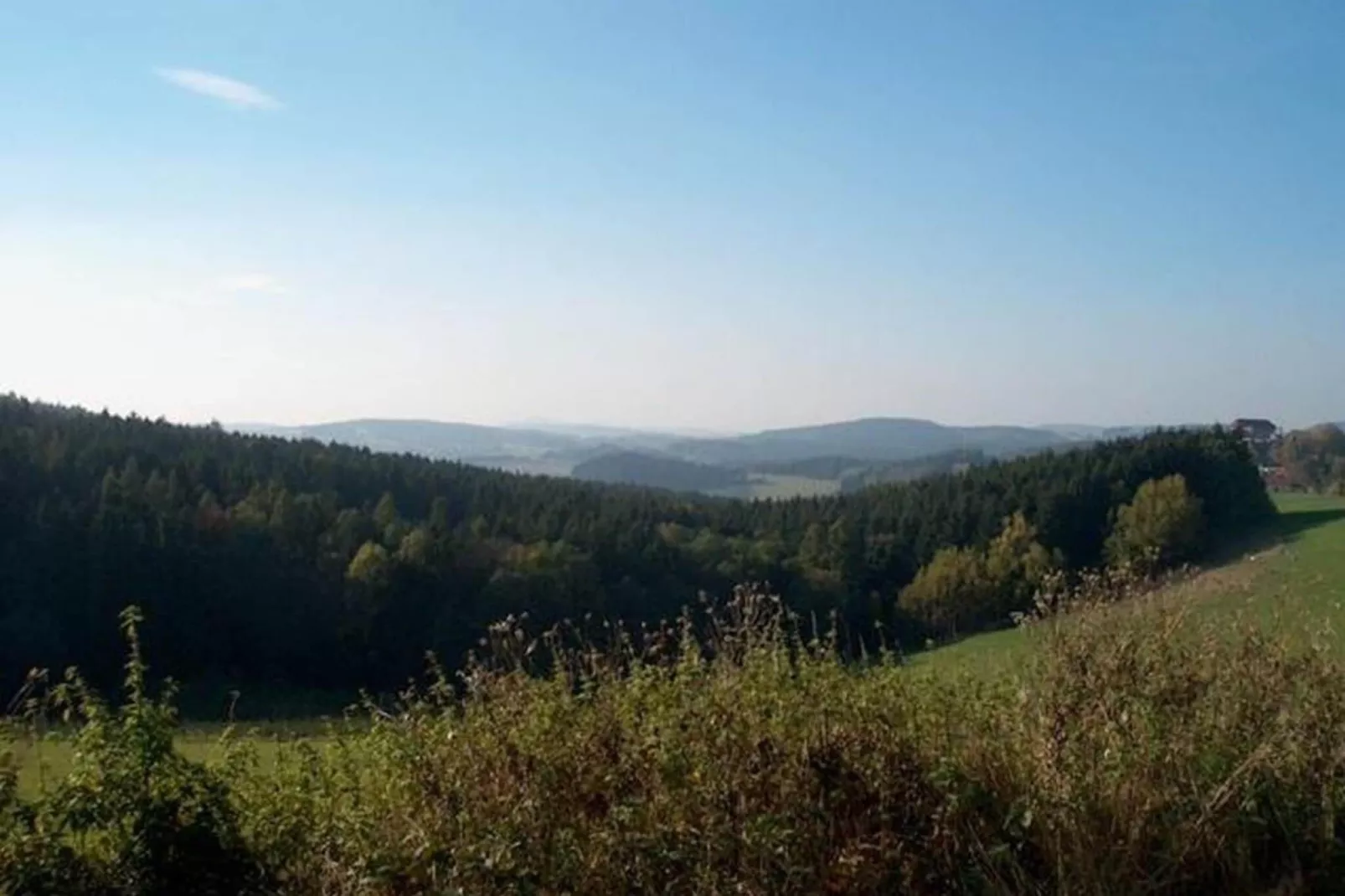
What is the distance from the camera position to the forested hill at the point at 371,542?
46.4 metres

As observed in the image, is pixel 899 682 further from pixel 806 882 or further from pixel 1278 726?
pixel 1278 726

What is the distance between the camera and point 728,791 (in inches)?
153

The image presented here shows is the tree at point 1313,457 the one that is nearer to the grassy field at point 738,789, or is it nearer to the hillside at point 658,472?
the hillside at point 658,472

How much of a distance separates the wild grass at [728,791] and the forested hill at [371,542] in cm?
3350

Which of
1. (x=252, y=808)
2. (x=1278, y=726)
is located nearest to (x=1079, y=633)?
(x=1278, y=726)

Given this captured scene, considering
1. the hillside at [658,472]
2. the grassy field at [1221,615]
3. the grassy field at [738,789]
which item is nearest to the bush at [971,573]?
the grassy field at [1221,615]

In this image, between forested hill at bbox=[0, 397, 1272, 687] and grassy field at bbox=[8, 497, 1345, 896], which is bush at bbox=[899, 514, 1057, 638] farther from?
grassy field at bbox=[8, 497, 1345, 896]

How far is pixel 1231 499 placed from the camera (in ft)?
211

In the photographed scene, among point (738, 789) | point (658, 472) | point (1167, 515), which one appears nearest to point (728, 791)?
point (738, 789)

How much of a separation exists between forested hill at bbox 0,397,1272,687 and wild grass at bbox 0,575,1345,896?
1319 inches

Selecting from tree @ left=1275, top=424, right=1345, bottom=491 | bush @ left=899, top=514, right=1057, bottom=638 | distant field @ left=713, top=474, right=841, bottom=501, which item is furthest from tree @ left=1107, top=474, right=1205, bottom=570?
distant field @ left=713, top=474, right=841, bottom=501

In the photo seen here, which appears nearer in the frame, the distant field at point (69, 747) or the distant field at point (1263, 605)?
the distant field at point (69, 747)

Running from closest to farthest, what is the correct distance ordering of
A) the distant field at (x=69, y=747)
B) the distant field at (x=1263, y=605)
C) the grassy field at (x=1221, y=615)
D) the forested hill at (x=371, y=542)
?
the distant field at (x=69, y=747), the grassy field at (x=1221, y=615), the distant field at (x=1263, y=605), the forested hill at (x=371, y=542)

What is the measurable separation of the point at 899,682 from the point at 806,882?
3.85 ft
